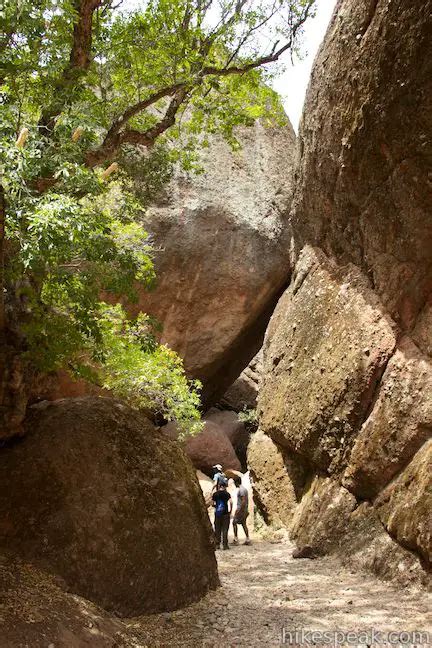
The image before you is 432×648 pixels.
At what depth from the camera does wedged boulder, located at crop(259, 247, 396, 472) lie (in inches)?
414

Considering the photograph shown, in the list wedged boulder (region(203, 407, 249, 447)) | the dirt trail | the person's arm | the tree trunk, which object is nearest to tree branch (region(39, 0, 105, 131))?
the tree trunk

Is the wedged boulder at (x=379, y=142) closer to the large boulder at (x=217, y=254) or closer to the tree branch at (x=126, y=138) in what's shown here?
the tree branch at (x=126, y=138)

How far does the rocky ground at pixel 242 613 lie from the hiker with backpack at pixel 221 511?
5.73 ft

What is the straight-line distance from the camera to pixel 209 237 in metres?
19.7

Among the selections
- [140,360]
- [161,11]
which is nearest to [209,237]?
[140,360]

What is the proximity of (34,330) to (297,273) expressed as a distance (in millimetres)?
8269

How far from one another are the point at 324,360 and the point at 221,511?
3.65 meters

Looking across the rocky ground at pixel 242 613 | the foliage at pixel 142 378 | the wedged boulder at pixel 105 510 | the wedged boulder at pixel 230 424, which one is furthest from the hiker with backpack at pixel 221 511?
the wedged boulder at pixel 230 424

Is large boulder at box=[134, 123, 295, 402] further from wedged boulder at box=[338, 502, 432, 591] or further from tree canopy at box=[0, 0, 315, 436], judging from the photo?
wedged boulder at box=[338, 502, 432, 591]

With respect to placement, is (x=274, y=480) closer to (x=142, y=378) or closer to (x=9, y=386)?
(x=142, y=378)

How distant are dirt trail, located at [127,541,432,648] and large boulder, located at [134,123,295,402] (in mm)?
11247

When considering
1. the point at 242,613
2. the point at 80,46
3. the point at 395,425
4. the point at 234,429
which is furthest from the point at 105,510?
the point at 234,429

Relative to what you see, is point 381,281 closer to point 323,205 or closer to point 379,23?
point 323,205

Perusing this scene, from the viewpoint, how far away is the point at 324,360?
11695 millimetres
